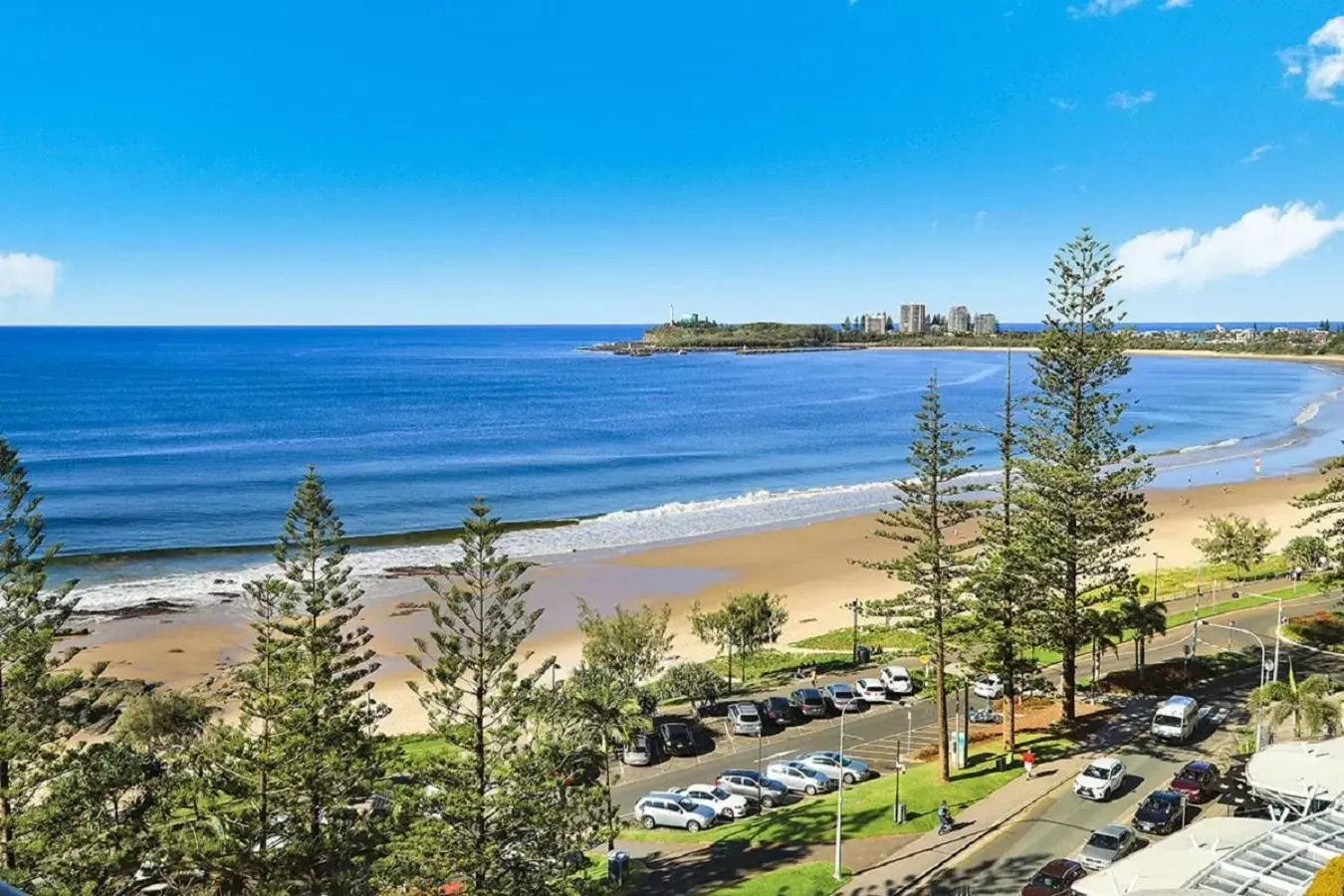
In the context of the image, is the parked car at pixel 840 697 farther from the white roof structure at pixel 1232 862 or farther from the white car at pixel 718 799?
the white roof structure at pixel 1232 862

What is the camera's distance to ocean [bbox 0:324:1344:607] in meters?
60.0

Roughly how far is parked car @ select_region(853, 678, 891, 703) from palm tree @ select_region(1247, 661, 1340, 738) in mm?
12163

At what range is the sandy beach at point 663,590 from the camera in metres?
39.1

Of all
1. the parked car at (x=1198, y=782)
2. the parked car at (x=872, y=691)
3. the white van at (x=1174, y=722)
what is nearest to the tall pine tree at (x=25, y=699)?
the parked car at (x=872, y=691)

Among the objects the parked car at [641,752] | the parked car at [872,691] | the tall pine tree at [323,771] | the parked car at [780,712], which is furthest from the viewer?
the parked car at [872,691]

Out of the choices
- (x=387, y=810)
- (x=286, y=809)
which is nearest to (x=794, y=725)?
(x=387, y=810)

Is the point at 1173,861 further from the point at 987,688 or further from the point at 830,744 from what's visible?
the point at 987,688

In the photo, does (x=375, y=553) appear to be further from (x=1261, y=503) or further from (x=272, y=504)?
(x=1261, y=503)

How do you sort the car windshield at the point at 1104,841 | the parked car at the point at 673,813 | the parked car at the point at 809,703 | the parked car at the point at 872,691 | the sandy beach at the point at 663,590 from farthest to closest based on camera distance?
1. the sandy beach at the point at 663,590
2. the parked car at the point at 872,691
3. the parked car at the point at 809,703
4. the parked car at the point at 673,813
5. the car windshield at the point at 1104,841

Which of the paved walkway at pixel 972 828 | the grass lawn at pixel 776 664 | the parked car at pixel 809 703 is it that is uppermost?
the paved walkway at pixel 972 828

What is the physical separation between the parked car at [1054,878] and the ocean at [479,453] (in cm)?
1369

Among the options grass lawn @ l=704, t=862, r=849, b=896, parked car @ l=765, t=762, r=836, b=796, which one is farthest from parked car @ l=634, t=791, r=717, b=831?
grass lawn @ l=704, t=862, r=849, b=896

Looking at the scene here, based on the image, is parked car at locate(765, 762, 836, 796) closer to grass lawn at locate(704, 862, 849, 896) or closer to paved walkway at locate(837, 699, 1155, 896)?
paved walkway at locate(837, 699, 1155, 896)

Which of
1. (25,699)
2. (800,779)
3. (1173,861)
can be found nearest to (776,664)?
(800,779)
